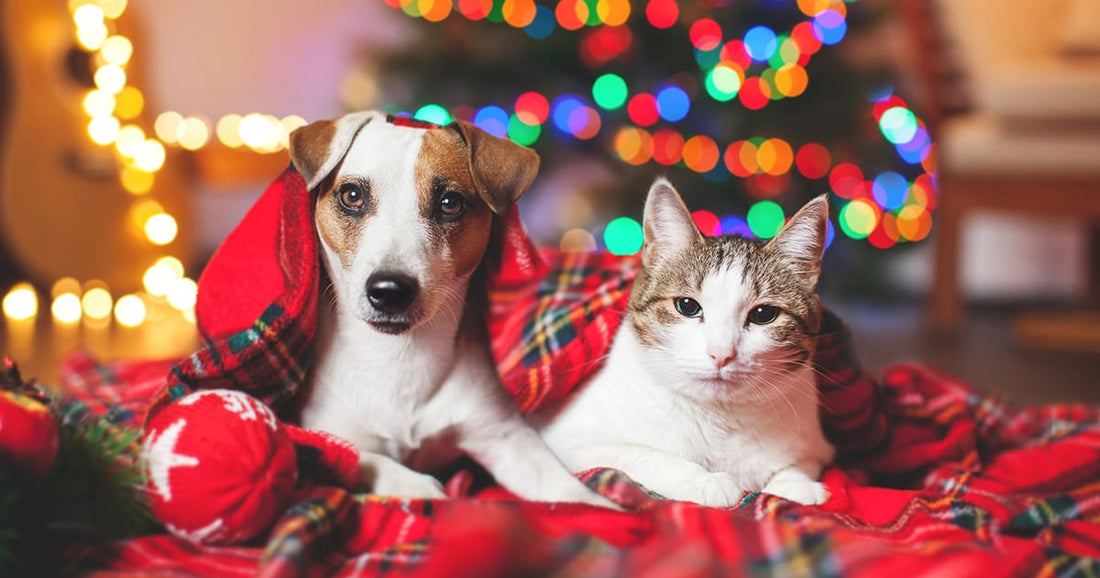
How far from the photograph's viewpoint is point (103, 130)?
3.22 metres

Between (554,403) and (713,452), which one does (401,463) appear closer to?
(554,403)

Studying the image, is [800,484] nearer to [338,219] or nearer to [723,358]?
[723,358]

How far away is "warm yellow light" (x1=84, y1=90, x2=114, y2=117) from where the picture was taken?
10.5ft

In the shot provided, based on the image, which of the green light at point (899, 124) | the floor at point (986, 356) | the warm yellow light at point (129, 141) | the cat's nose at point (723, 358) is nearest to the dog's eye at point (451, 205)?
the cat's nose at point (723, 358)

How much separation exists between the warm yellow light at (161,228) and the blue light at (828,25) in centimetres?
269

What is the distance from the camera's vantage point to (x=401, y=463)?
1220 millimetres

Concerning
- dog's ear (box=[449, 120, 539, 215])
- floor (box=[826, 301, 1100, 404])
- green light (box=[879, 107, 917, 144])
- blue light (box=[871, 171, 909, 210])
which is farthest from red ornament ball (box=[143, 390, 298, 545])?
green light (box=[879, 107, 917, 144])

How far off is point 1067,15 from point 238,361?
3.10 metres

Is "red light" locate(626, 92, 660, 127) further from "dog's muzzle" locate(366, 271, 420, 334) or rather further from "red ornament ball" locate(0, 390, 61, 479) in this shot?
"red ornament ball" locate(0, 390, 61, 479)

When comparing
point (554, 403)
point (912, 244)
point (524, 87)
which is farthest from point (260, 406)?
point (912, 244)

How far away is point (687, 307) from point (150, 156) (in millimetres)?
2910

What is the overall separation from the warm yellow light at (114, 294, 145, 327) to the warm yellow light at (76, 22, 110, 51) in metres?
0.98

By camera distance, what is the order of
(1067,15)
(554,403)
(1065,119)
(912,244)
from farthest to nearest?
1. (912,244)
2. (1067,15)
3. (1065,119)
4. (554,403)

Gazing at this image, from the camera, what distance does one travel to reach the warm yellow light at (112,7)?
10.9 feet
